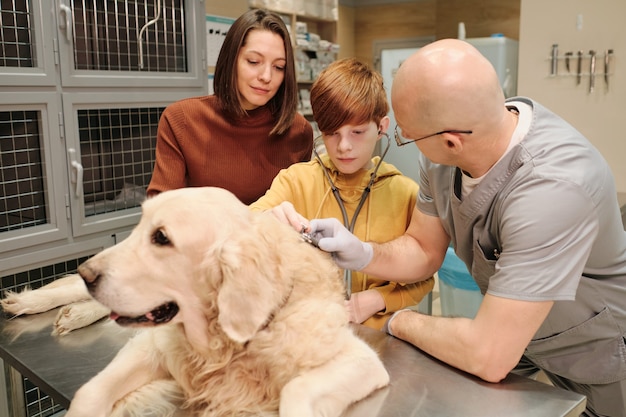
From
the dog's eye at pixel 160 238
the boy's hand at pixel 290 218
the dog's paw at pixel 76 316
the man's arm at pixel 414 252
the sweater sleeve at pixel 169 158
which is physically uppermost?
the sweater sleeve at pixel 169 158

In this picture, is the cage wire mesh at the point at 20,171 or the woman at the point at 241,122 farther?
the cage wire mesh at the point at 20,171

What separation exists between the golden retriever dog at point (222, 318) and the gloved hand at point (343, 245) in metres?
0.26

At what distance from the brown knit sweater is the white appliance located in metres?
2.22

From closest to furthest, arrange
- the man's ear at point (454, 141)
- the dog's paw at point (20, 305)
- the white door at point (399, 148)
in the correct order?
the man's ear at point (454, 141) → the dog's paw at point (20, 305) → the white door at point (399, 148)

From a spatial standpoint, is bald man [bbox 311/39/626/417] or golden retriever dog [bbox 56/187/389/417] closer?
golden retriever dog [bbox 56/187/389/417]

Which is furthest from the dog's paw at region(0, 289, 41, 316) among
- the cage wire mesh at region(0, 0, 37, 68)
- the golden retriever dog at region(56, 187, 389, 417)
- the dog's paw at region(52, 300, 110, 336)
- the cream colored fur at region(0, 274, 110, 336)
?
the cage wire mesh at region(0, 0, 37, 68)

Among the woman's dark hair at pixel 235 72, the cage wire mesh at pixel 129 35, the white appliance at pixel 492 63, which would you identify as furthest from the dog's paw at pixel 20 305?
the white appliance at pixel 492 63

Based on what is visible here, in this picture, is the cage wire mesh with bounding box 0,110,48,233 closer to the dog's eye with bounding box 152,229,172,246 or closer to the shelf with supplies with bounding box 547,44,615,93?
the dog's eye with bounding box 152,229,172,246

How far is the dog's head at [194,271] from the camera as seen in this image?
1016 millimetres

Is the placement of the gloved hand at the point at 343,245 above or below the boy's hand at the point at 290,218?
below

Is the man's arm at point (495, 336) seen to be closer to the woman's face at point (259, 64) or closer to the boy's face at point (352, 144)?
the boy's face at point (352, 144)

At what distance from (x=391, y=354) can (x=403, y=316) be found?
A: 0.13 metres

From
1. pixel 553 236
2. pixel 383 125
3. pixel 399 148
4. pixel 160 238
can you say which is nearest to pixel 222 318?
pixel 160 238

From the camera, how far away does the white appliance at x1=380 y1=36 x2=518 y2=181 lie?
4629mm
